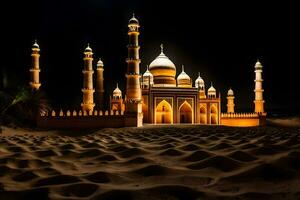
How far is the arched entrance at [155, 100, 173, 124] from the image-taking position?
1841 centimetres

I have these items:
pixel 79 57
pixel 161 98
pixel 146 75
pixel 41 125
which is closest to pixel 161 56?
pixel 146 75

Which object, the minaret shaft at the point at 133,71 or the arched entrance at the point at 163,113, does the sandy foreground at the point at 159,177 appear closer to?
the minaret shaft at the point at 133,71

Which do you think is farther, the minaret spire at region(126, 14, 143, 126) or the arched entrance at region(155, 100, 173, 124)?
the arched entrance at region(155, 100, 173, 124)

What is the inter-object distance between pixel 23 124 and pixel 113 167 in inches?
534

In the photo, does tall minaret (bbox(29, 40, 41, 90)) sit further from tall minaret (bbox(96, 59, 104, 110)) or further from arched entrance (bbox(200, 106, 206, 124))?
arched entrance (bbox(200, 106, 206, 124))

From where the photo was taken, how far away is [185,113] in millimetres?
19281

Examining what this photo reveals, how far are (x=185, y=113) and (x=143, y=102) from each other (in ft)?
10.1

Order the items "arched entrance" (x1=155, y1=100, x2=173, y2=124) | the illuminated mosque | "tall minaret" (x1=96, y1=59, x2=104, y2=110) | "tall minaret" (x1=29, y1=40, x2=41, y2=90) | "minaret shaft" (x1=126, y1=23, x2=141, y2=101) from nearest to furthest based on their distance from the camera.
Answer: the illuminated mosque → "minaret shaft" (x1=126, y1=23, x2=141, y2=101) → "tall minaret" (x1=29, y1=40, x2=41, y2=90) → "arched entrance" (x1=155, y1=100, x2=173, y2=124) → "tall minaret" (x1=96, y1=59, x2=104, y2=110)

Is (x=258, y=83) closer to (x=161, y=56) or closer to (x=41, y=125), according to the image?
(x=161, y=56)

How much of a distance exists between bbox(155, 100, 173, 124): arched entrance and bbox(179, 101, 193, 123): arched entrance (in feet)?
2.96

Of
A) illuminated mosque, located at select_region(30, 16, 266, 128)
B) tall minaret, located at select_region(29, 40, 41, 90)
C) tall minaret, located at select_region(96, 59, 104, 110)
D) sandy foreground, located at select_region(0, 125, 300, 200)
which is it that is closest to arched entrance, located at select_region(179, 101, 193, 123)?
illuminated mosque, located at select_region(30, 16, 266, 128)

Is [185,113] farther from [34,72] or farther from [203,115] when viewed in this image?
[34,72]

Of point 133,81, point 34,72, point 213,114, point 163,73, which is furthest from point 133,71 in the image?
point 213,114

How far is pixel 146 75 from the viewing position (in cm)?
2033
